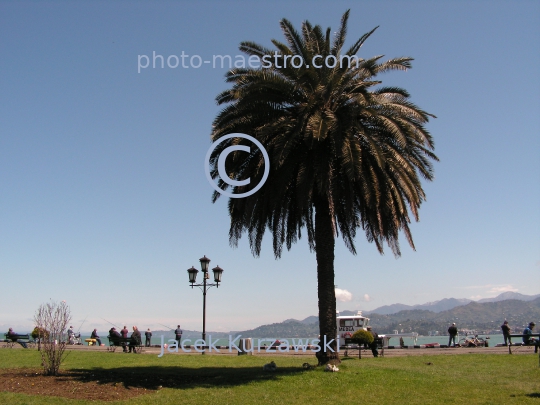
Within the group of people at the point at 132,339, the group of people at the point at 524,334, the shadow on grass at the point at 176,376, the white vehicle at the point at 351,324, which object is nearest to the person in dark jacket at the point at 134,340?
the group of people at the point at 132,339

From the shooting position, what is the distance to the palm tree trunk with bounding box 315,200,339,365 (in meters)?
17.0

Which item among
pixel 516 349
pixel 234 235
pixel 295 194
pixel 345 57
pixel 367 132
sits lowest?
pixel 516 349

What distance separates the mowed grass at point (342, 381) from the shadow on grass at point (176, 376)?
0.03 metres

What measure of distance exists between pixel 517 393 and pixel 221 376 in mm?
8798

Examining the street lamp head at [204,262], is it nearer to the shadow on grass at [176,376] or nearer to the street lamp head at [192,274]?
the street lamp head at [192,274]

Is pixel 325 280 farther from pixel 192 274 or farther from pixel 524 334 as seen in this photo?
pixel 524 334

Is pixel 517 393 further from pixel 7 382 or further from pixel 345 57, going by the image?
pixel 7 382

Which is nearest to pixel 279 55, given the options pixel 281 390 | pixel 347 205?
pixel 347 205

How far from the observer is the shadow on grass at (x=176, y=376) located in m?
15.1

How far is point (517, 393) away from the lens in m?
13.0

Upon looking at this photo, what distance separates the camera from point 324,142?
17.5 meters

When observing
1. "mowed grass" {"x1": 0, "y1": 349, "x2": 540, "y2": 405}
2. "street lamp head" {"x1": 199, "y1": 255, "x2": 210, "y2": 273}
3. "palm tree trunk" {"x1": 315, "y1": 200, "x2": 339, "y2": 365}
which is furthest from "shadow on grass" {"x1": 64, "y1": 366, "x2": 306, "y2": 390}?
"street lamp head" {"x1": 199, "y1": 255, "x2": 210, "y2": 273}

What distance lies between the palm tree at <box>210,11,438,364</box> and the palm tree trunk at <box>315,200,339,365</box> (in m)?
0.04

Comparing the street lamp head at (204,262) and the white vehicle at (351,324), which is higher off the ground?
the street lamp head at (204,262)
